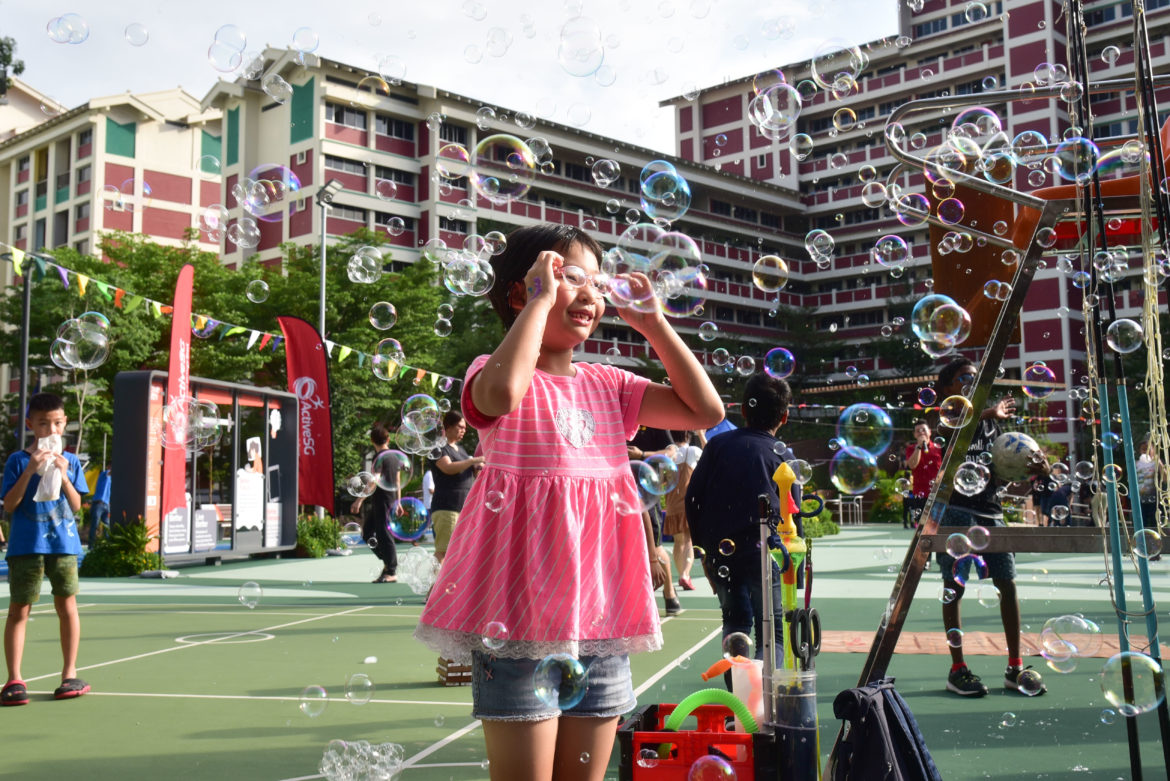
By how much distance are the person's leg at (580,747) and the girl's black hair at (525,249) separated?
0.86 metres

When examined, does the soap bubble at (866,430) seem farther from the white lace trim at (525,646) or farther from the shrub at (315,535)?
the shrub at (315,535)

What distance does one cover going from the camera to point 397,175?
41219mm

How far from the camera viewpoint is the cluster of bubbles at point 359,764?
3.27 meters

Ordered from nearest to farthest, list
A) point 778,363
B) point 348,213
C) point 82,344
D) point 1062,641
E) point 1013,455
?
point 1062,641 → point 1013,455 → point 778,363 → point 82,344 → point 348,213

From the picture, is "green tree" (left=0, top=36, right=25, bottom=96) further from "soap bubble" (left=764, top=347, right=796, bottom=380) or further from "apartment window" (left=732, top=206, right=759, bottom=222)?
"apartment window" (left=732, top=206, right=759, bottom=222)

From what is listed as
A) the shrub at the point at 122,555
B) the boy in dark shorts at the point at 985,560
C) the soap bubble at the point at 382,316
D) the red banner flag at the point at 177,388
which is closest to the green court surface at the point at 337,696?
the boy in dark shorts at the point at 985,560

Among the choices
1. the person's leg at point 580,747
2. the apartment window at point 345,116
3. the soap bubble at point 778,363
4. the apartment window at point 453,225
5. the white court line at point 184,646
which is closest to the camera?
the person's leg at point 580,747

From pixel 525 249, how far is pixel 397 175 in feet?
134

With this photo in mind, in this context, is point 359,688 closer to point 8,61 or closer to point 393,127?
point 8,61

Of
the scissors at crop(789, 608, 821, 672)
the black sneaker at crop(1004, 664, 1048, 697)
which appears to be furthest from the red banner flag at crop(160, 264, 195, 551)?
A: the scissors at crop(789, 608, 821, 672)

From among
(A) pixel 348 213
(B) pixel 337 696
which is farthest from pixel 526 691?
(A) pixel 348 213

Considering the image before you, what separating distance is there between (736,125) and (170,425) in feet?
153

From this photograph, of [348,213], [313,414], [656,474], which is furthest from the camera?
[348,213]

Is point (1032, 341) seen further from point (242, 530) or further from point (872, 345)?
point (242, 530)
